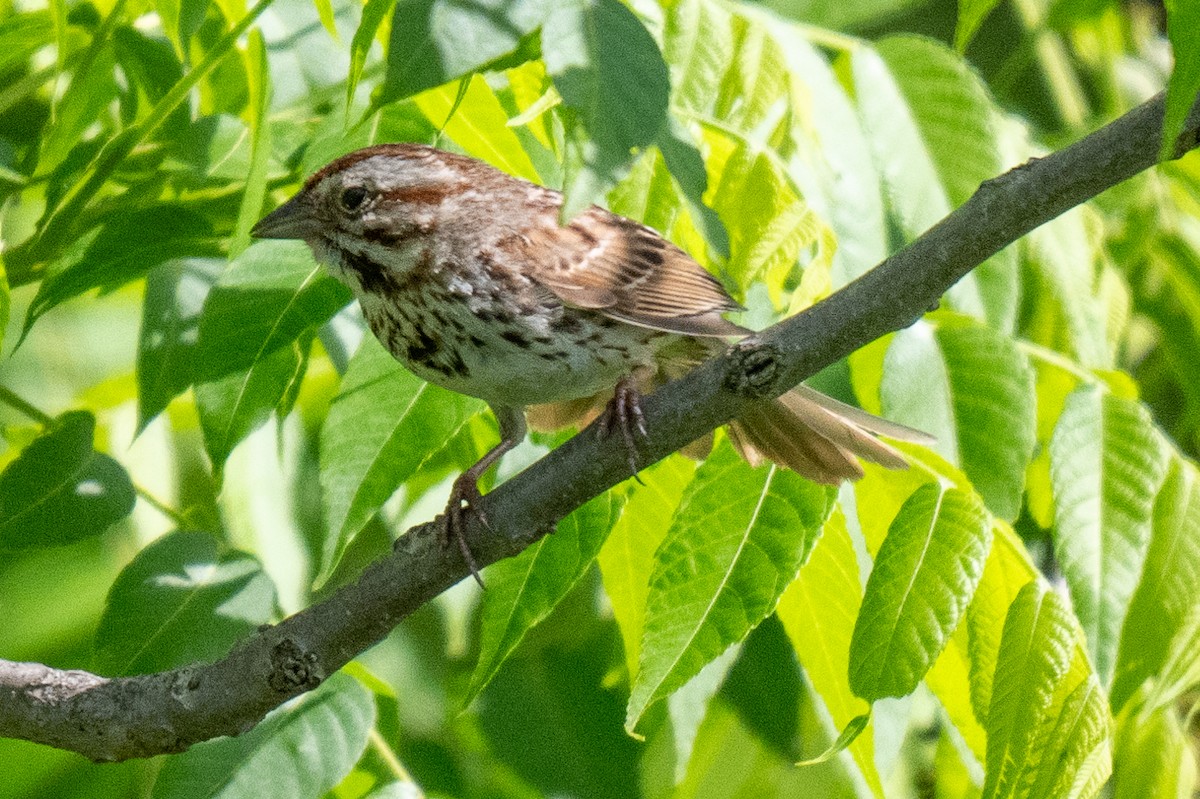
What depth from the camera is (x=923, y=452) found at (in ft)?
7.79

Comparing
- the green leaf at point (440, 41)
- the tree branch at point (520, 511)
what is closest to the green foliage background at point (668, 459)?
the green leaf at point (440, 41)

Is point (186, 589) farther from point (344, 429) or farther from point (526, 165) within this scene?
point (526, 165)

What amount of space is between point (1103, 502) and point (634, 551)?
2.43 ft

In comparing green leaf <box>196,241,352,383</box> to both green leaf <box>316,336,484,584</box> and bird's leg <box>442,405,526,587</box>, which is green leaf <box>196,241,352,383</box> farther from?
bird's leg <box>442,405,526,587</box>

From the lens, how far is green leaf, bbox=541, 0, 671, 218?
1628 mm

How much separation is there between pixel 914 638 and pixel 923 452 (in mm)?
401

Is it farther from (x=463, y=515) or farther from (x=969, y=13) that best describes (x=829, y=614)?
(x=969, y=13)

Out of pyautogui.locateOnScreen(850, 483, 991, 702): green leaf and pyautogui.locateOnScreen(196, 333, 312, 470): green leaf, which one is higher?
pyautogui.locateOnScreen(196, 333, 312, 470): green leaf

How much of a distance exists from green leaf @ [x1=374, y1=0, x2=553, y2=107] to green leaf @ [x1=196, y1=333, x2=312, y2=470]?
64 centimetres

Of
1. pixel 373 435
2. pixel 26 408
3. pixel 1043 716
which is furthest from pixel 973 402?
pixel 26 408

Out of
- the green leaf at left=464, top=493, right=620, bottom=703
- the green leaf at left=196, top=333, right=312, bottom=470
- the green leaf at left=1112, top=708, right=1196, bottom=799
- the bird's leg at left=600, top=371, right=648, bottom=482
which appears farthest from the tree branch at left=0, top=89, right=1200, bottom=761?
the green leaf at left=1112, top=708, right=1196, bottom=799

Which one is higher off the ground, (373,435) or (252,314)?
(252,314)

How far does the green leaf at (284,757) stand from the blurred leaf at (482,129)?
0.83 m

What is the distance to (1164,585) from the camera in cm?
247
